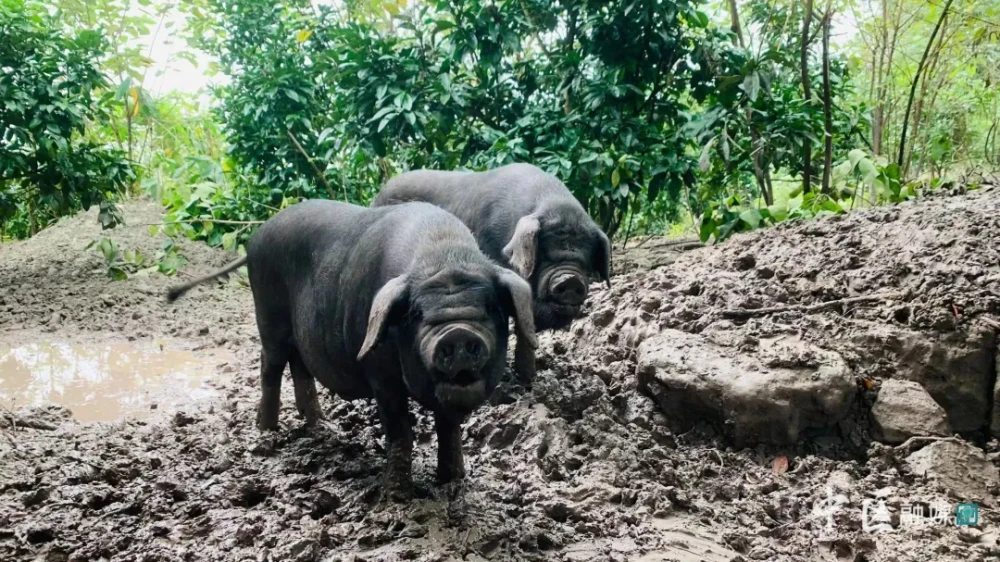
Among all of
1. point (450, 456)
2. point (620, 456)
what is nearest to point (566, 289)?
point (620, 456)

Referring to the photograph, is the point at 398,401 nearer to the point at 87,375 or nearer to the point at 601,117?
the point at 87,375

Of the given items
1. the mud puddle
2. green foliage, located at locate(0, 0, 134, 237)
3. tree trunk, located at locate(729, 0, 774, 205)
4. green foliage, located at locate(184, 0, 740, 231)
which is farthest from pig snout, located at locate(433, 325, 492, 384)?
green foliage, located at locate(0, 0, 134, 237)

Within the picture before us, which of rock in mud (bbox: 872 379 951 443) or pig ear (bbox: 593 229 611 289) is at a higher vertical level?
pig ear (bbox: 593 229 611 289)

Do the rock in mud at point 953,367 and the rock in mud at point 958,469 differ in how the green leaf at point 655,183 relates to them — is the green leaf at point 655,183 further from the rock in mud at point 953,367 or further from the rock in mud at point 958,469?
the rock in mud at point 958,469

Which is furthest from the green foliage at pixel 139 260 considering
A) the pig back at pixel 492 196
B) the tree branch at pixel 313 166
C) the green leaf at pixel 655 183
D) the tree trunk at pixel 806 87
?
the tree trunk at pixel 806 87

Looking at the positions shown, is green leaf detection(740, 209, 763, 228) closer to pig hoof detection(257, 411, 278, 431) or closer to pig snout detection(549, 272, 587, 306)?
pig snout detection(549, 272, 587, 306)

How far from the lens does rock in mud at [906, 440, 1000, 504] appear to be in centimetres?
307

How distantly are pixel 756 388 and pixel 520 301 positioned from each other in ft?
4.11

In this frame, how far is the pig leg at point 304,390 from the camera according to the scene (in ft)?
13.8

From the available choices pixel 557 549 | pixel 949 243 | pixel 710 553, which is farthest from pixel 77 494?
pixel 949 243

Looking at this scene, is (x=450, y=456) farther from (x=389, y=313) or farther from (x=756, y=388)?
(x=756, y=388)

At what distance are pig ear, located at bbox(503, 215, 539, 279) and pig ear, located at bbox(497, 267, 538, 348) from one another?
1.28 m

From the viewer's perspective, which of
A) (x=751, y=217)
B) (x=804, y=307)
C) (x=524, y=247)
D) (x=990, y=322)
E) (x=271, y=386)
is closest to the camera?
(x=990, y=322)

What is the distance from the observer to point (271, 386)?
4.15m
